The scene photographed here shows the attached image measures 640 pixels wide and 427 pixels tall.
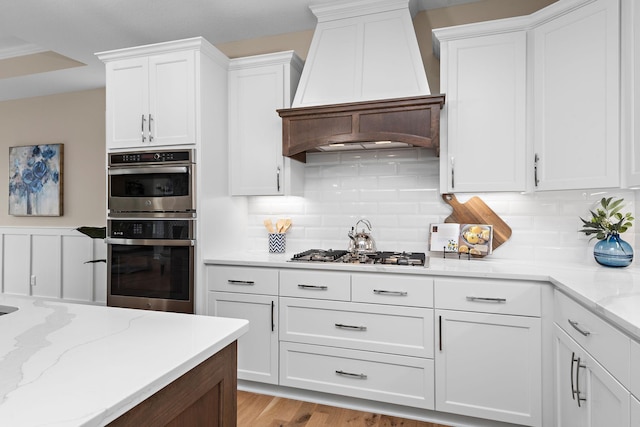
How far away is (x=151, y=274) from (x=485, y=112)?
2509 mm

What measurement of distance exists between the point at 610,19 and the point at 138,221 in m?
3.11

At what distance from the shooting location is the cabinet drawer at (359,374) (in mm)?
2316

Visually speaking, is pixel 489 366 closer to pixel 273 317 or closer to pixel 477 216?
pixel 477 216

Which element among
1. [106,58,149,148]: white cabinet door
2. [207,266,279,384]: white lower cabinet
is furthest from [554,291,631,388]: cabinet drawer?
[106,58,149,148]: white cabinet door

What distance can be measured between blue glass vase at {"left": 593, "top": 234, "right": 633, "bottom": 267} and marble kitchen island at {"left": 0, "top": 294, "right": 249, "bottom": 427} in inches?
86.6

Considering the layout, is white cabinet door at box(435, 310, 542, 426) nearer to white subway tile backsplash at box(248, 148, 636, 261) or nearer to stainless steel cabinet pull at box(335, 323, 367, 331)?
stainless steel cabinet pull at box(335, 323, 367, 331)

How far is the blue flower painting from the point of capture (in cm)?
435

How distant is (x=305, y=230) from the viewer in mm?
3186

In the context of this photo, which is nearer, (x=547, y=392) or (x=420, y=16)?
(x=547, y=392)

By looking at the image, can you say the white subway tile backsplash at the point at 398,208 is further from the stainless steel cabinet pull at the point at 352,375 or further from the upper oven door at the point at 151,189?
the stainless steel cabinet pull at the point at 352,375

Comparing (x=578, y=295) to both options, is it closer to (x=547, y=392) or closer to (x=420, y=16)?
(x=547, y=392)

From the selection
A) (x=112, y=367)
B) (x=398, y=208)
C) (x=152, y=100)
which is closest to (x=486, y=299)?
(x=398, y=208)

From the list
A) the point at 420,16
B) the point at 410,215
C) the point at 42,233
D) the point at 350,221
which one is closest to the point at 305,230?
the point at 350,221

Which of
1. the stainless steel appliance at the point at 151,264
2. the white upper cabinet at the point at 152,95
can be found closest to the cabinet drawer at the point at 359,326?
the stainless steel appliance at the point at 151,264
